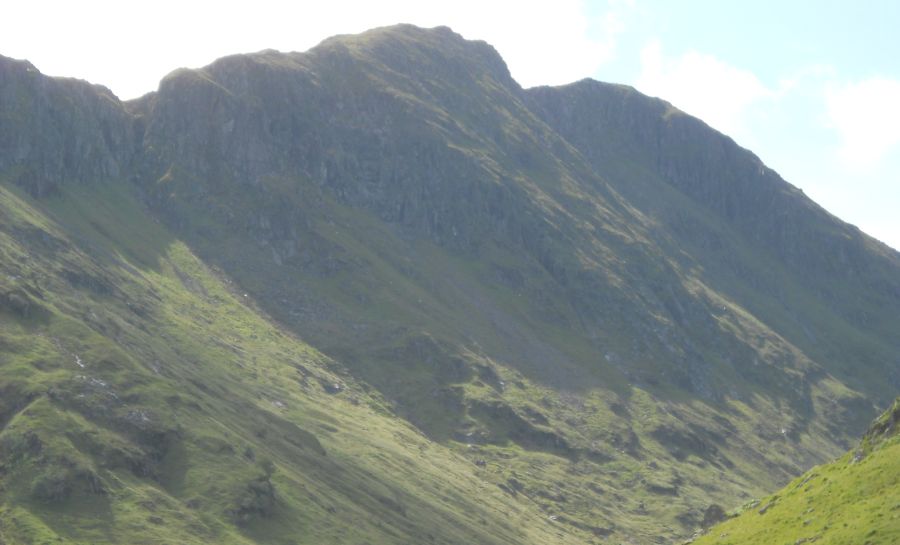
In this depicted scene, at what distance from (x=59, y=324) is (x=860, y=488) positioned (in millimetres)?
165657

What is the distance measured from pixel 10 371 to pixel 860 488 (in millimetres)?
146702

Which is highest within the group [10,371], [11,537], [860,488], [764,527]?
[860,488]

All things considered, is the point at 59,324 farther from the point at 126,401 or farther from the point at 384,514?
the point at 384,514

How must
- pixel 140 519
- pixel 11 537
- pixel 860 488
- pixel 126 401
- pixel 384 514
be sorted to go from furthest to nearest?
pixel 384 514, pixel 126 401, pixel 140 519, pixel 11 537, pixel 860 488

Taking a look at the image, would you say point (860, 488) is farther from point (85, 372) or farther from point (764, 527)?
point (85, 372)

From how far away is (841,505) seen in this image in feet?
215

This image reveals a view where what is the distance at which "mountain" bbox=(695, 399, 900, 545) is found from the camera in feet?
196

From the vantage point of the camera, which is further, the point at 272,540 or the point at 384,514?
the point at 384,514

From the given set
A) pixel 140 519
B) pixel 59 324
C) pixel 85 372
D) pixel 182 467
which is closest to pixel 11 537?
pixel 140 519

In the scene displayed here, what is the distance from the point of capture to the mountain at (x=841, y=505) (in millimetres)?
59781

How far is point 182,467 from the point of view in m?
172

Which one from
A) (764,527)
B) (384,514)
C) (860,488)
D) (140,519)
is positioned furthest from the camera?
(384,514)

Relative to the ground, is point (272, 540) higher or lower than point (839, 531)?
lower

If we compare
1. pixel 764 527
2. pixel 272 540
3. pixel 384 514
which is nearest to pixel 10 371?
pixel 272 540
